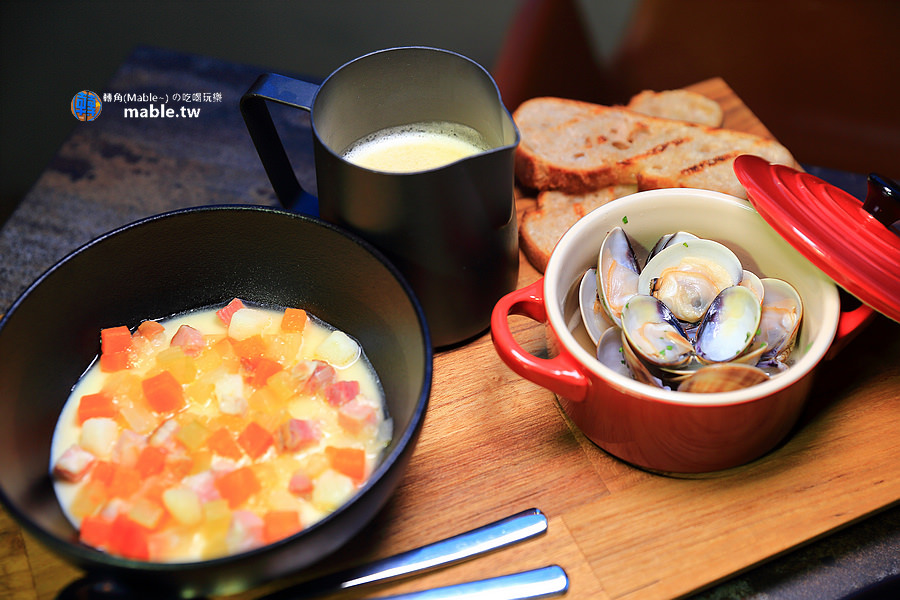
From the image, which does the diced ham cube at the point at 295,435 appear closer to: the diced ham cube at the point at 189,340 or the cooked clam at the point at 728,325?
the diced ham cube at the point at 189,340

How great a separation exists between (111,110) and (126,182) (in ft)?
1.20

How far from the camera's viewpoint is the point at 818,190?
4.51 ft

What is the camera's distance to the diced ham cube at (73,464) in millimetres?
1228

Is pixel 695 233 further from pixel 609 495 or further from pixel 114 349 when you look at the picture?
pixel 114 349

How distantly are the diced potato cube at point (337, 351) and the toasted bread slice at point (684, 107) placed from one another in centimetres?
115

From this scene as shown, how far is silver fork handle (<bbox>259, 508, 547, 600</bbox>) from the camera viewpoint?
1.21 m

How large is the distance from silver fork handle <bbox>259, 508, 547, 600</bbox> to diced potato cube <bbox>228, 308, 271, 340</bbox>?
0.47 metres

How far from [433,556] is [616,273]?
60 cm

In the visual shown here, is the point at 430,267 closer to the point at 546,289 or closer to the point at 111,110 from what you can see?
the point at 546,289

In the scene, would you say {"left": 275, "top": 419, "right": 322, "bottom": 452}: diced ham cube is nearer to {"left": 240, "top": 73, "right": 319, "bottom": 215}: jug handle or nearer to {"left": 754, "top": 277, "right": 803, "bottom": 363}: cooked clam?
{"left": 240, "top": 73, "right": 319, "bottom": 215}: jug handle

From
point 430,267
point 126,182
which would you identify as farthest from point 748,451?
point 126,182

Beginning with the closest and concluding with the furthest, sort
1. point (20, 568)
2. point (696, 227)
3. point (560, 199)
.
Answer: point (20, 568)
point (696, 227)
point (560, 199)

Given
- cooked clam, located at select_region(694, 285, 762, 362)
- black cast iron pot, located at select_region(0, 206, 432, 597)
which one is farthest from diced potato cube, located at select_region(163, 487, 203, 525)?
cooked clam, located at select_region(694, 285, 762, 362)

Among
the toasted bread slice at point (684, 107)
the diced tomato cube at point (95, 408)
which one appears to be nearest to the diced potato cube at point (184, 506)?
the diced tomato cube at point (95, 408)
